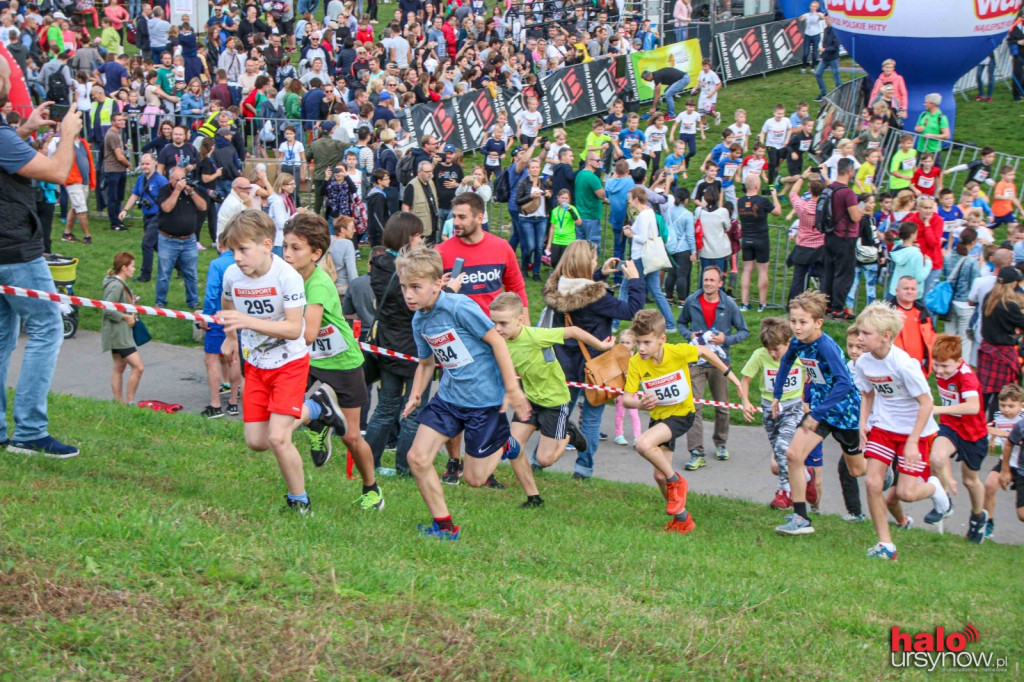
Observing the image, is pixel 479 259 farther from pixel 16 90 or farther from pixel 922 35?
pixel 922 35

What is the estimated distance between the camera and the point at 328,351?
7230mm

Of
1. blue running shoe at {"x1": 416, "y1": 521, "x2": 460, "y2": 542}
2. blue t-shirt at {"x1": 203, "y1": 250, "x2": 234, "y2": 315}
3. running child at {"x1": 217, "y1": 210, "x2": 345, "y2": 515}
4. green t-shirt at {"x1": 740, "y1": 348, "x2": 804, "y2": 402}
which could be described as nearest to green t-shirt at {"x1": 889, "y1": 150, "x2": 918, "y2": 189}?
green t-shirt at {"x1": 740, "y1": 348, "x2": 804, "y2": 402}

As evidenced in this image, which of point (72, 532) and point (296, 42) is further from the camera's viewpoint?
point (296, 42)

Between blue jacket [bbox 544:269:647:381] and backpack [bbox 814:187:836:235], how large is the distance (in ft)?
17.7

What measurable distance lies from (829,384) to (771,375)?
139 centimetres

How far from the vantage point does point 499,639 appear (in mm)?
4793

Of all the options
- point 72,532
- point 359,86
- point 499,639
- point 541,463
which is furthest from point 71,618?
point 359,86

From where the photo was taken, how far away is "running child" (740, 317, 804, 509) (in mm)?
9305

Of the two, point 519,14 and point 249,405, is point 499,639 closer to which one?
point 249,405

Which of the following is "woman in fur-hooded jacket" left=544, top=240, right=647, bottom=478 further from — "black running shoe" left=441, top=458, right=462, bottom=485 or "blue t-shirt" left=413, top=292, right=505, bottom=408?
"blue t-shirt" left=413, top=292, right=505, bottom=408

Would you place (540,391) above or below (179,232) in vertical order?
below

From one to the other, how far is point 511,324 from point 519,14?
26.1 m

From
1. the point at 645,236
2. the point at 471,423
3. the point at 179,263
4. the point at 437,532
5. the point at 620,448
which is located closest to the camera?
the point at 437,532

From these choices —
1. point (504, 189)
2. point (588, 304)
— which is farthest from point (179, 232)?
point (588, 304)
